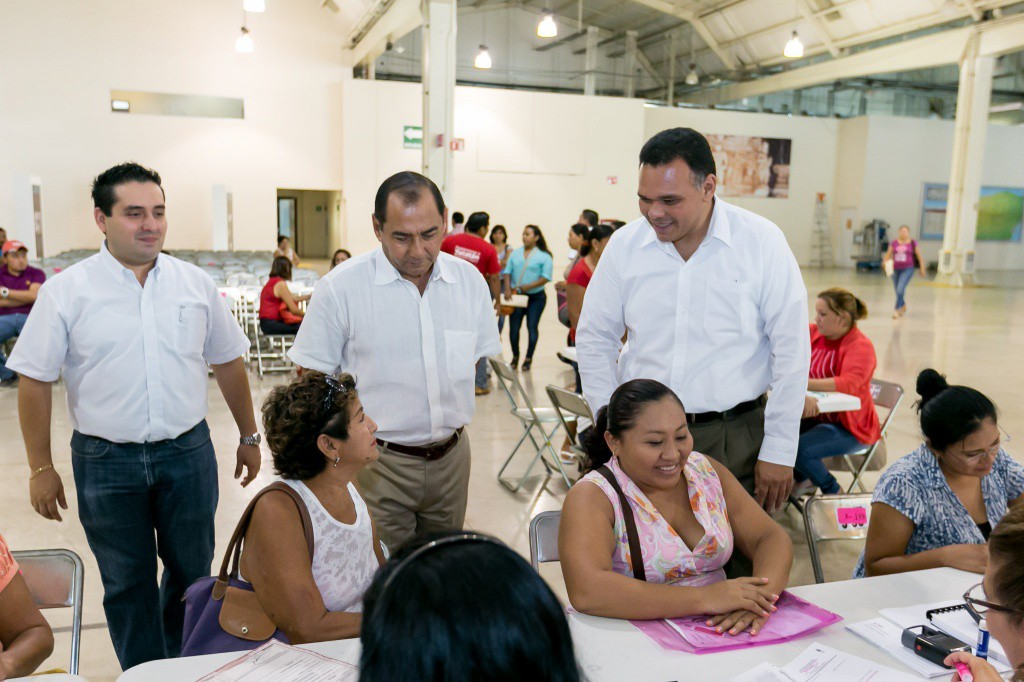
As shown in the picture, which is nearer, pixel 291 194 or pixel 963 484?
pixel 963 484

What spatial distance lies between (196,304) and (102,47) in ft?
50.9

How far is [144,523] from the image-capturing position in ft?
8.16

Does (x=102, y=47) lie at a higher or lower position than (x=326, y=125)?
higher

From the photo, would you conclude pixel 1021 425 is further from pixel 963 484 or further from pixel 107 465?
pixel 107 465

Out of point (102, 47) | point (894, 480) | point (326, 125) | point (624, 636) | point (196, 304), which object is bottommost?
point (624, 636)

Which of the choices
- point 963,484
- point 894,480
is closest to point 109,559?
point 894,480

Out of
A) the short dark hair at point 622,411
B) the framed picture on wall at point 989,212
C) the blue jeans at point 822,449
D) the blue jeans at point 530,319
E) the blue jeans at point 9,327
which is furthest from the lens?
the framed picture on wall at point 989,212

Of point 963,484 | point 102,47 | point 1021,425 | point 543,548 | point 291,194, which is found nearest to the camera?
point 543,548

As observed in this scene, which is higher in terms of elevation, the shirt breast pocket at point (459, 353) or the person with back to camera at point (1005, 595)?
the shirt breast pocket at point (459, 353)

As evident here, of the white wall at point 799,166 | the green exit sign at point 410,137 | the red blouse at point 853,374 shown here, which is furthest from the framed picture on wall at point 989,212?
the red blouse at point 853,374

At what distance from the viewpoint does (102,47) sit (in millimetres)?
15273

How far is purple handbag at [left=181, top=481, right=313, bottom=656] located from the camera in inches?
71.9

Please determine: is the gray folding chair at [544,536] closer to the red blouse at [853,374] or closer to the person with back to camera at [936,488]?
the person with back to camera at [936,488]

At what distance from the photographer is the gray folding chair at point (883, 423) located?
4.45 m
